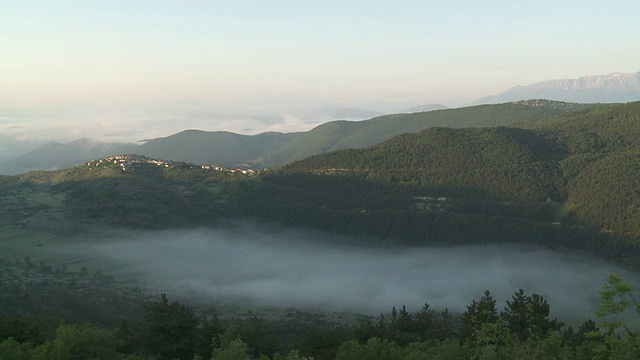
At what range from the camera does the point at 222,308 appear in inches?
Result: 5231

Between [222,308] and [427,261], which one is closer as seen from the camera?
[222,308]

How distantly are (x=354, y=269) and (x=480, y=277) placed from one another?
41308 mm

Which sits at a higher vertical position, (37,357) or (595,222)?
(37,357)

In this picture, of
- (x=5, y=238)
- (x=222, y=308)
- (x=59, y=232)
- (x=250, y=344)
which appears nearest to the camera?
(x=250, y=344)

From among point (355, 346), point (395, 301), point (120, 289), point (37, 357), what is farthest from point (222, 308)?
point (37, 357)

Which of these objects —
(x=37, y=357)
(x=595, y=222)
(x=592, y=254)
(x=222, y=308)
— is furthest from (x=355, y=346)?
(x=595, y=222)

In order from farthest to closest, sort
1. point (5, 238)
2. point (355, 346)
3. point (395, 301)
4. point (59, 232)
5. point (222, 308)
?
point (59, 232), point (5, 238), point (395, 301), point (222, 308), point (355, 346)

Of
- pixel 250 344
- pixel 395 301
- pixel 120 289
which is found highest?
pixel 250 344

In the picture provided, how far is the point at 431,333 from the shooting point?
73.4 m

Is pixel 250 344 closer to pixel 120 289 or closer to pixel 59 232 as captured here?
pixel 120 289

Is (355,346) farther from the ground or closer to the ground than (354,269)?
farther from the ground

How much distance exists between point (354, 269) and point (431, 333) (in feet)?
373

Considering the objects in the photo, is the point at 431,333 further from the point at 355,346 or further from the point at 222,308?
the point at 222,308

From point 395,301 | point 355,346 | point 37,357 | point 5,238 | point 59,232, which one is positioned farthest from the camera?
point 59,232
